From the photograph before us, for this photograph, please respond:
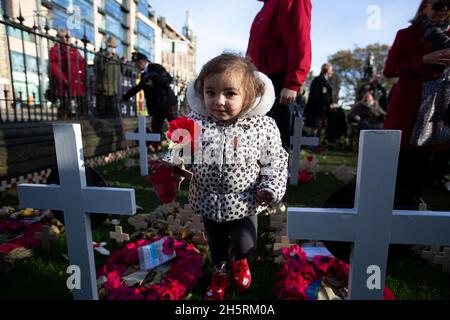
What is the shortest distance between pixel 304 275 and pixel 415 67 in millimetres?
1631

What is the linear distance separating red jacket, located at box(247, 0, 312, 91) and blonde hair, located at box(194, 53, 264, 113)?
928 millimetres

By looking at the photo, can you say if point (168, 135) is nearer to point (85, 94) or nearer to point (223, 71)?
point (223, 71)

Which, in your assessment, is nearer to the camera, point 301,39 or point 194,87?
point 194,87

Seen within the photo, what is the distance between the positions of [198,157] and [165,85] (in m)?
4.39

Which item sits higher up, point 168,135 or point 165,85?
point 165,85

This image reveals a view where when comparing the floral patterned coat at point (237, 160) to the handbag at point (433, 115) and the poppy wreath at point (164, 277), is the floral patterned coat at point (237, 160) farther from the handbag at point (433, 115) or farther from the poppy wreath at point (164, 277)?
the handbag at point (433, 115)

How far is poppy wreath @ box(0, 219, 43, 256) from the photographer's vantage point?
1982mm

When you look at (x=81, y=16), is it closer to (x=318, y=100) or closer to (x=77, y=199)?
(x=318, y=100)

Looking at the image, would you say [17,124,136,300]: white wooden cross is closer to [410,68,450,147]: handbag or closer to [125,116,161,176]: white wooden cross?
[410,68,450,147]: handbag

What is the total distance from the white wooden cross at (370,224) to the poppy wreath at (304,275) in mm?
448

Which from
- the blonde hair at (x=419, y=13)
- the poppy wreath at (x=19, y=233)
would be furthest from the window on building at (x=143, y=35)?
the blonde hair at (x=419, y=13)

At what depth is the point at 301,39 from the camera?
229 centimetres

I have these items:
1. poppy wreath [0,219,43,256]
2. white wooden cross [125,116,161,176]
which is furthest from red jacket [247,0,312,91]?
poppy wreath [0,219,43,256]

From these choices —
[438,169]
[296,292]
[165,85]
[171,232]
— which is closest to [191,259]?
[171,232]
